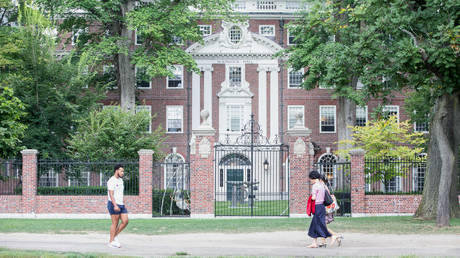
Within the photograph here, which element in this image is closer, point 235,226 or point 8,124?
point 235,226

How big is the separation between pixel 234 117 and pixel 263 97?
2.39 metres

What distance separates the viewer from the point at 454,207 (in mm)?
19719

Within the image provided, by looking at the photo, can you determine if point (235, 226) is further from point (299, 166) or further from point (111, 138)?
point (111, 138)

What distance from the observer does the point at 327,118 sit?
40188mm

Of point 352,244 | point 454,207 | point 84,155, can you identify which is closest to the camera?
point 352,244

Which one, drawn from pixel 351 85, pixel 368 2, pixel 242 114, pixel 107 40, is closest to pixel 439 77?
pixel 368 2

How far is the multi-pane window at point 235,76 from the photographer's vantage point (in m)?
39.6

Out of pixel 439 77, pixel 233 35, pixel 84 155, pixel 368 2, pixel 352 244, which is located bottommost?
pixel 352 244

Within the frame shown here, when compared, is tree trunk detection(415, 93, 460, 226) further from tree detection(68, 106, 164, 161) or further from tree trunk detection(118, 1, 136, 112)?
tree trunk detection(118, 1, 136, 112)

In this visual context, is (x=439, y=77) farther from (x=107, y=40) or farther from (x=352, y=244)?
(x=107, y=40)

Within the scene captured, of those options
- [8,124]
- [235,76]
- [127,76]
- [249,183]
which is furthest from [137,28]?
[249,183]

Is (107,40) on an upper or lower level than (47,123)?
upper

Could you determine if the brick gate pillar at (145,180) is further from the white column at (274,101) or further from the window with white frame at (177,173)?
the white column at (274,101)

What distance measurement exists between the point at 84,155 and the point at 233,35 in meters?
17.3
